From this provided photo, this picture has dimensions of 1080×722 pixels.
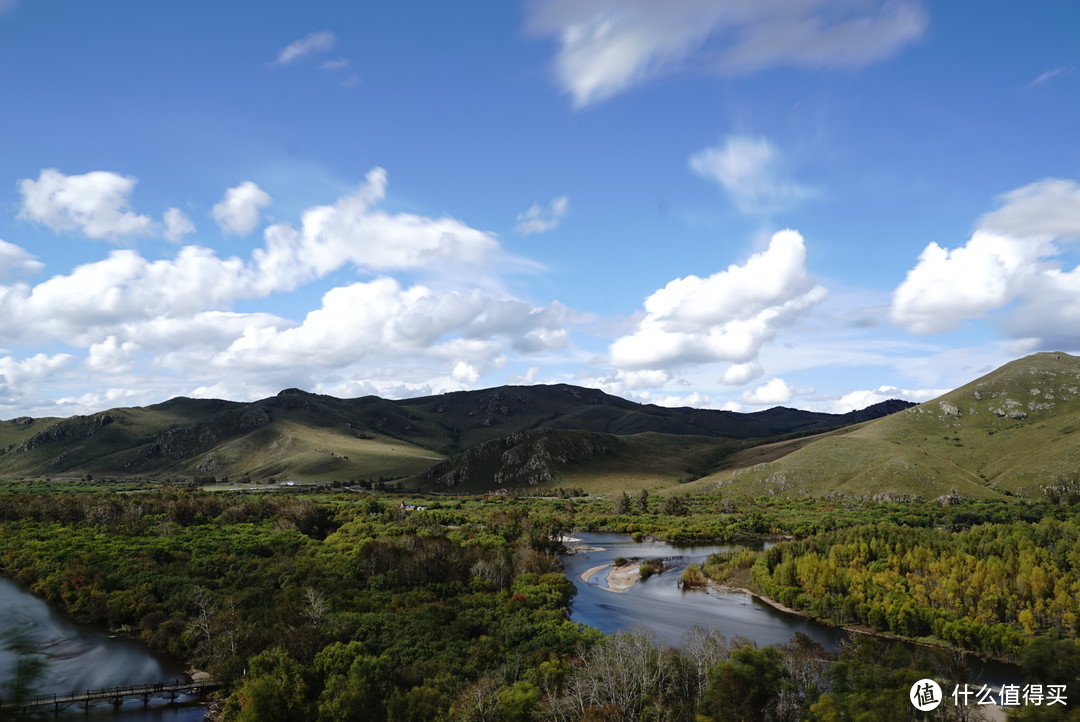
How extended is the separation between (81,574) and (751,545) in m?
146

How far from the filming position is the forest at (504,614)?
6022 cm

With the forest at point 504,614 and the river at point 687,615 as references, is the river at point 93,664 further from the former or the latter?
the river at point 687,615

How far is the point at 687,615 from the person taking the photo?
343 ft

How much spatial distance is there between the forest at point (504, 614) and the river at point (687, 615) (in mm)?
3683

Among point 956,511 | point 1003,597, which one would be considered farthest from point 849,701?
point 956,511

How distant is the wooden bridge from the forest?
97.8 inches

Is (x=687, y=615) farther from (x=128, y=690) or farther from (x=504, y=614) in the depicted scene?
(x=128, y=690)

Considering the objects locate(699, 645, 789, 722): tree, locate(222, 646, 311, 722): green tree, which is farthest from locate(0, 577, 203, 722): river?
locate(699, 645, 789, 722): tree

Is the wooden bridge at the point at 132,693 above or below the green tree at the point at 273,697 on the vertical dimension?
below

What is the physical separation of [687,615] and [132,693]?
77014mm

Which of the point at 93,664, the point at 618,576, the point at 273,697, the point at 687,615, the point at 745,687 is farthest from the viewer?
the point at 618,576

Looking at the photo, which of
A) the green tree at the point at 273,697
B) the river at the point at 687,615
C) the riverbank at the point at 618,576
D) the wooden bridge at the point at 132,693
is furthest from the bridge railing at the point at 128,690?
the riverbank at the point at 618,576

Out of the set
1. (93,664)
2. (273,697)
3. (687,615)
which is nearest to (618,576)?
(687,615)

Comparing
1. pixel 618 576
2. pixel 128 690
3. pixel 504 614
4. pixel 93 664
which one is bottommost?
pixel 93 664
